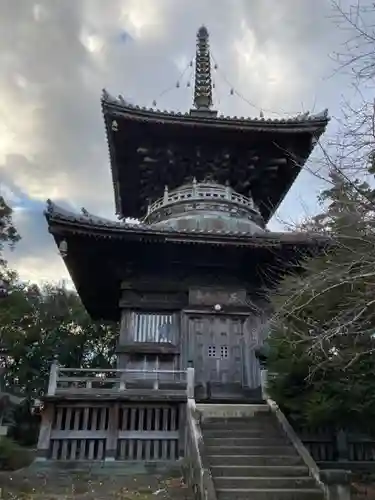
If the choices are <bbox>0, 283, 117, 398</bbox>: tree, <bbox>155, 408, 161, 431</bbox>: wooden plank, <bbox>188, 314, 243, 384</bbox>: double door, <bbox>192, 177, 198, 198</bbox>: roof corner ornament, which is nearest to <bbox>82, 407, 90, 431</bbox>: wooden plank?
<bbox>155, 408, 161, 431</bbox>: wooden plank

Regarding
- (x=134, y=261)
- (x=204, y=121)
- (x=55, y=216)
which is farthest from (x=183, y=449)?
(x=204, y=121)

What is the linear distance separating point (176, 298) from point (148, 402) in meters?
3.57

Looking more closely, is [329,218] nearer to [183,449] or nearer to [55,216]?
[183,449]

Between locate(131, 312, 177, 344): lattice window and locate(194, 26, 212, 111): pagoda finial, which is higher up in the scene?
locate(194, 26, 212, 111): pagoda finial

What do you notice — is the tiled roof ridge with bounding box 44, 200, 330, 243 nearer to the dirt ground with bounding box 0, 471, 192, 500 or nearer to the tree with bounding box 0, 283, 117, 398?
the dirt ground with bounding box 0, 471, 192, 500

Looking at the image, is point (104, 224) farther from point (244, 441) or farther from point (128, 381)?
point (244, 441)

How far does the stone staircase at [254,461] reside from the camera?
721 cm

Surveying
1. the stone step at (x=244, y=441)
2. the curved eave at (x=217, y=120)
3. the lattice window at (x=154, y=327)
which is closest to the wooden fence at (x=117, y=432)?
the stone step at (x=244, y=441)

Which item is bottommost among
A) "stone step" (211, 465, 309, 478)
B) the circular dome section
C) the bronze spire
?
"stone step" (211, 465, 309, 478)

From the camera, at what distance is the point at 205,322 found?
13.3 meters

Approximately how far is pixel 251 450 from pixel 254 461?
41 cm

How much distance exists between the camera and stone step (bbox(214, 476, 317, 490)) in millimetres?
7402

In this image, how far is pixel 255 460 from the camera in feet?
26.8

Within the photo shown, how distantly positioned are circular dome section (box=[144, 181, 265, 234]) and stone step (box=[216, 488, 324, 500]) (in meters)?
8.50
